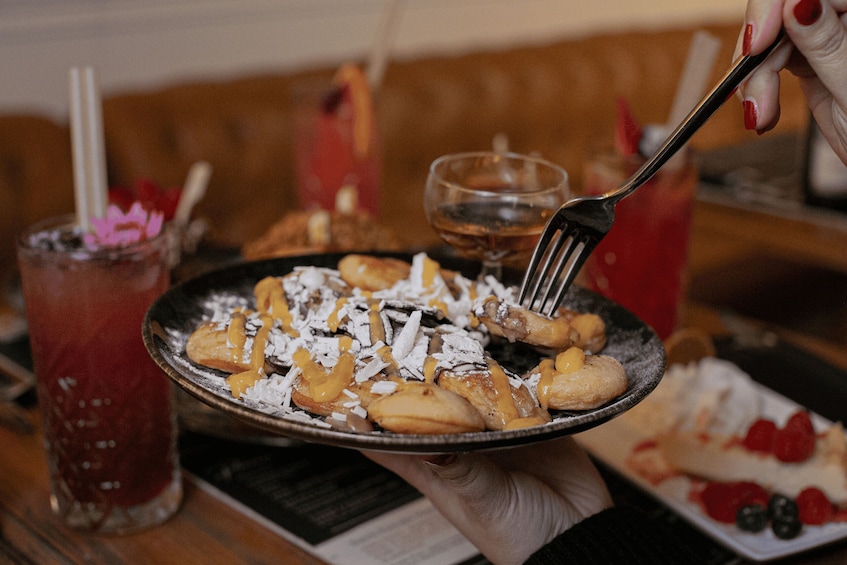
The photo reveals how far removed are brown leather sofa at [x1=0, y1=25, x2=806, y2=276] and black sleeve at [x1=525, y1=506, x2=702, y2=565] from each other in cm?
119

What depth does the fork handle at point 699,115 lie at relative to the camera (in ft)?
2.84

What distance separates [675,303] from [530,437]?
0.96m

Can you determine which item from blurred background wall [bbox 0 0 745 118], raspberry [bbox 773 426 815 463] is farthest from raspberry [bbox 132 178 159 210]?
blurred background wall [bbox 0 0 745 118]

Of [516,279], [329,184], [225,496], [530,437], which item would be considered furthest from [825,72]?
[329,184]

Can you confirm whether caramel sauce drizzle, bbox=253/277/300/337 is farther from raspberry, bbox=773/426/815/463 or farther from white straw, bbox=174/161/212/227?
raspberry, bbox=773/426/815/463

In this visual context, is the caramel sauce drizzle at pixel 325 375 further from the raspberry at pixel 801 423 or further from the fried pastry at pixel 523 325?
the raspberry at pixel 801 423

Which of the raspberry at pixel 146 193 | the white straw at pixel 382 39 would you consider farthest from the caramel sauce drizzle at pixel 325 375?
the white straw at pixel 382 39

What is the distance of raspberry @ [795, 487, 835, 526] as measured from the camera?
108 cm

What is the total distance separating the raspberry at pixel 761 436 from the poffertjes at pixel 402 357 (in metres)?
0.39

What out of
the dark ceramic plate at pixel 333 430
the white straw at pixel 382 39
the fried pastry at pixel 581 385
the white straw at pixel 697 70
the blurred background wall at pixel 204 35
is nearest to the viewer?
the dark ceramic plate at pixel 333 430

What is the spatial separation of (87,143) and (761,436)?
3.13 ft

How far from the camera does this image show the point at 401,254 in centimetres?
115

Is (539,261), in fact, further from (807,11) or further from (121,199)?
(121,199)

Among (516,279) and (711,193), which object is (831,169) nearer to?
(711,193)
